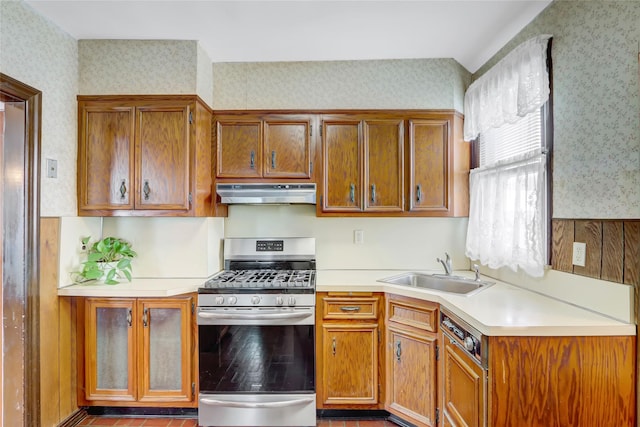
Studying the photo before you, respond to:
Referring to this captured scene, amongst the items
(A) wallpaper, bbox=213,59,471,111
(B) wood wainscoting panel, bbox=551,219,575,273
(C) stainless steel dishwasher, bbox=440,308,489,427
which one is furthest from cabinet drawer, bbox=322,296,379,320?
(A) wallpaper, bbox=213,59,471,111

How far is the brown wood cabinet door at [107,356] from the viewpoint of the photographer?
219 cm

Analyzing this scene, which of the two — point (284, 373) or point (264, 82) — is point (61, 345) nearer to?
point (284, 373)

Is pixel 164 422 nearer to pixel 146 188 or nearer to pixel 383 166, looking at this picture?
pixel 146 188

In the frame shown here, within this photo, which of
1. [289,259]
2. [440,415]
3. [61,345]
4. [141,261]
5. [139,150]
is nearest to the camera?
[440,415]

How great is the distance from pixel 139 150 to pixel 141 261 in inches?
33.2

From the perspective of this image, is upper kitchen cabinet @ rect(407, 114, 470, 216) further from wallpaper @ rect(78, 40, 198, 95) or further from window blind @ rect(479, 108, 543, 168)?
wallpaper @ rect(78, 40, 198, 95)

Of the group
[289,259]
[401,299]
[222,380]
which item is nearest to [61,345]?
[222,380]

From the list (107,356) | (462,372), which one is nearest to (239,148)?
(107,356)

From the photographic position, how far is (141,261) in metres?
2.53

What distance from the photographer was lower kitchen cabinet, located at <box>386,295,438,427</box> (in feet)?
6.47

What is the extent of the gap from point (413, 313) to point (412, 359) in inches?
11.4

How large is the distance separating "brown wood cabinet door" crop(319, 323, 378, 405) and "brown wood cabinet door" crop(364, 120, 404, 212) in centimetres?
93

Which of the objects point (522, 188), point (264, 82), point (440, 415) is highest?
point (264, 82)

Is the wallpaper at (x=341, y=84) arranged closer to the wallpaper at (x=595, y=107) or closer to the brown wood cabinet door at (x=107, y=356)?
the wallpaper at (x=595, y=107)
